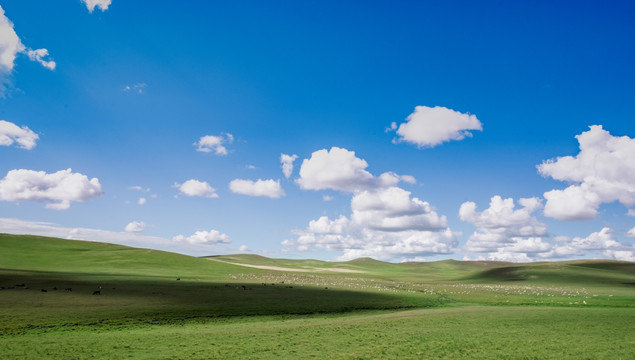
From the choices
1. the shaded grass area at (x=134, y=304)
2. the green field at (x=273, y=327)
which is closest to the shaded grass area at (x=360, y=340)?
the green field at (x=273, y=327)

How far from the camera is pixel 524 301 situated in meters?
57.1

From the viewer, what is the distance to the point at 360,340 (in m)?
26.3

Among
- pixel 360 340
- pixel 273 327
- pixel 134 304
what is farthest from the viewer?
pixel 134 304

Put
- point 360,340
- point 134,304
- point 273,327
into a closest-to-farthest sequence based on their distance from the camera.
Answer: point 360,340 < point 273,327 < point 134,304

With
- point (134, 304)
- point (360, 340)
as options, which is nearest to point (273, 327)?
point (360, 340)

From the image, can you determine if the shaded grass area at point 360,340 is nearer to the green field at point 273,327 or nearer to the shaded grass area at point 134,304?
the green field at point 273,327

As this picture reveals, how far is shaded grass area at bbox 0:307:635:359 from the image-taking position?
2222cm

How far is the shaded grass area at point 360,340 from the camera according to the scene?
22.2m

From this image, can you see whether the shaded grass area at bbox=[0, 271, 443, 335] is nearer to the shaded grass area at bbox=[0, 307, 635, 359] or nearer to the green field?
the green field

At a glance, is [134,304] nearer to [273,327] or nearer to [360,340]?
[273,327]

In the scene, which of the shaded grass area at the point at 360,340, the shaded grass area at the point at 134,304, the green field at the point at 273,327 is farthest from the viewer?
the shaded grass area at the point at 134,304

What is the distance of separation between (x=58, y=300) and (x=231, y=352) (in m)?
32.8

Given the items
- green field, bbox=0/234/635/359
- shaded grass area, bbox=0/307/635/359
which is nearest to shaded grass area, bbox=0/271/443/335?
green field, bbox=0/234/635/359

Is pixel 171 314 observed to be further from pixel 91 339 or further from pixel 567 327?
pixel 567 327
